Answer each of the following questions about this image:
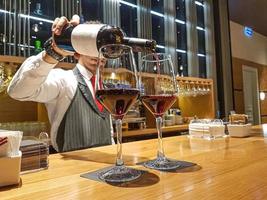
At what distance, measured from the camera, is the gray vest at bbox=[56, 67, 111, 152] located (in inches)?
58.9

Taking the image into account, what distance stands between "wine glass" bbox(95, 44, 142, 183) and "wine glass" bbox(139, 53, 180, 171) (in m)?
0.06

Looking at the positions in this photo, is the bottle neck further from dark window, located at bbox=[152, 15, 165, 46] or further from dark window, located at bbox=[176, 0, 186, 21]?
dark window, located at bbox=[176, 0, 186, 21]

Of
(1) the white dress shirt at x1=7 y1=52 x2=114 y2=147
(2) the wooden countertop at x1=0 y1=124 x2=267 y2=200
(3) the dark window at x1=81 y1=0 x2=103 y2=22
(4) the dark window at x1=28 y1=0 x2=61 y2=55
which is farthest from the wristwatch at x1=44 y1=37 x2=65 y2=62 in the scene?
(3) the dark window at x1=81 y1=0 x2=103 y2=22

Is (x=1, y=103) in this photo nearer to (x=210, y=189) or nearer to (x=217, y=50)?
(x=210, y=189)

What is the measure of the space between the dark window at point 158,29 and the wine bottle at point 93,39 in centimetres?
335

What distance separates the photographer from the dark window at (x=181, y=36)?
4.56 m

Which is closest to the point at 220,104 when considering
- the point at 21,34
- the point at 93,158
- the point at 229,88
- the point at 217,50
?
the point at 229,88

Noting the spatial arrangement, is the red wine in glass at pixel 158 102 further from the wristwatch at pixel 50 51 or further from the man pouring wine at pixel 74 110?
the man pouring wine at pixel 74 110

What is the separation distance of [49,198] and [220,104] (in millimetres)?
4836

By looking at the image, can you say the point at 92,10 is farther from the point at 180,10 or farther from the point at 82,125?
Result: the point at 82,125

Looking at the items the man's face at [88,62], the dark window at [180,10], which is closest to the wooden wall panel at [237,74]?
the dark window at [180,10]

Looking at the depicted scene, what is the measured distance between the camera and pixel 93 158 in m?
0.83

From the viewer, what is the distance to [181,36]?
461 centimetres

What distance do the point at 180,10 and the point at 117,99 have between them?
4.37m
